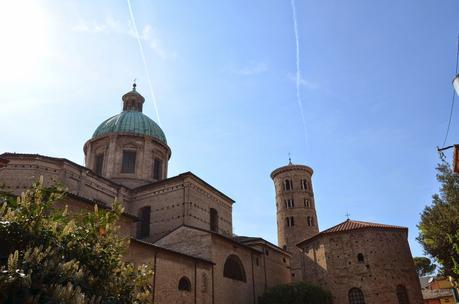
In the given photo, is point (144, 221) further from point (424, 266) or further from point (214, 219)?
point (424, 266)

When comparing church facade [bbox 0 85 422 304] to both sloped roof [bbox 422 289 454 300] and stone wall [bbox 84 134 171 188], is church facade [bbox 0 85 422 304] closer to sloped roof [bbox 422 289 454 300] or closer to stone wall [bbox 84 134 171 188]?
stone wall [bbox 84 134 171 188]

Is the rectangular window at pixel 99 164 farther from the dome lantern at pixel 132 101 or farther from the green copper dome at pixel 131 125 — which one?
the dome lantern at pixel 132 101

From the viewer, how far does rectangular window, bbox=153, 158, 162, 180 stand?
2711 cm

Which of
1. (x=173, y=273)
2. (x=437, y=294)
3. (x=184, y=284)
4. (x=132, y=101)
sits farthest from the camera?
(x=437, y=294)

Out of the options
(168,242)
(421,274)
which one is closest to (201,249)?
(168,242)

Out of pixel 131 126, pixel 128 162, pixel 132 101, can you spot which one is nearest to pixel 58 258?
pixel 128 162

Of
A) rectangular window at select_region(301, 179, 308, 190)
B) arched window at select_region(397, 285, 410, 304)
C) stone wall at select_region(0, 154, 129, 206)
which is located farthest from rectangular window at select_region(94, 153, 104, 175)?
rectangular window at select_region(301, 179, 308, 190)

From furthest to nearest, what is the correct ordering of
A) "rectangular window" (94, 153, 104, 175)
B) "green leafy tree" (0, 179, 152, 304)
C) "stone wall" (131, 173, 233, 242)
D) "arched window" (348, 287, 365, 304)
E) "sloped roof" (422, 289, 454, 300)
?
1. "sloped roof" (422, 289, 454, 300)
2. "rectangular window" (94, 153, 104, 175)
3. "stone wall" (131, 173, 233, 242)
4. "arched window" (348, 287, 365, 304)
5. "green leafy tree" (0, 179, 152, 304)

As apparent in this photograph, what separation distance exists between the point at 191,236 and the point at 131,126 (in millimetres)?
11179

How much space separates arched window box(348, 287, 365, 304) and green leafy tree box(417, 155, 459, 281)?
481 centimetres

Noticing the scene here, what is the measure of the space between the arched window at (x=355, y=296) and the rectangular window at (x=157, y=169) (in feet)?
48.8

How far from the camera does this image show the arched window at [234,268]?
2073 centimetres

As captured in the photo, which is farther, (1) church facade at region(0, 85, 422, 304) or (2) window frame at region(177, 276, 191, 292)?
(1) church facade at region(0, 85, 422, 304)

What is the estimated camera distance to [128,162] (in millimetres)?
26281
